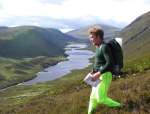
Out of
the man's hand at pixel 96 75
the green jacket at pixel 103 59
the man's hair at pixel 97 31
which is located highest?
the man's hair at pixel 97 31

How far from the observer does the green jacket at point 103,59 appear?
10602 mm

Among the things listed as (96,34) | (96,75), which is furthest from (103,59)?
(96,34)

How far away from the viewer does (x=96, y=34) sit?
10.7 meters

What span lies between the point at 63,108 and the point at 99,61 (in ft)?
21.7

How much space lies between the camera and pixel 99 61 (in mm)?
11102

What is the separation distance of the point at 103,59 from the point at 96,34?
791 millimetres

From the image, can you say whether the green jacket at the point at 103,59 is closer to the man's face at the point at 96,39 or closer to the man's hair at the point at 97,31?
the man's face at the point at 96,39

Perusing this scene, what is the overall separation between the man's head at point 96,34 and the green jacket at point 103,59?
0.15 m

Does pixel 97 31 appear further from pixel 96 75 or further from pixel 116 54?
pixel 96 75

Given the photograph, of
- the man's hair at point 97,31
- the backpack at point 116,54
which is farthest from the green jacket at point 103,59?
the man's hair at point 97,31

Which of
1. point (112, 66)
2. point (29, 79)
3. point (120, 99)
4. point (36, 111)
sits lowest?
point (29, 79)

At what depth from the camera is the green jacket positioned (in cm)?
1060

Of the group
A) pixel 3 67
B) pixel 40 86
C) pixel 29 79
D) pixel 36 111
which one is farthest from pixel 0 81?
pixel 36 111

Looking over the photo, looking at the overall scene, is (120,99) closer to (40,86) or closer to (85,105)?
(85,105)
